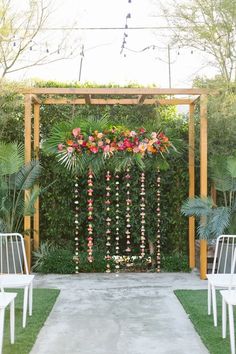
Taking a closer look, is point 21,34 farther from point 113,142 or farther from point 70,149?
point 113,142

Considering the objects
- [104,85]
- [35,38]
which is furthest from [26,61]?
[104,85]

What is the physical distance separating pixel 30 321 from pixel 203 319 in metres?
1.52

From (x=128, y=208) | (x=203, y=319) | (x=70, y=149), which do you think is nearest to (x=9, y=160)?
(x=70, y=149)

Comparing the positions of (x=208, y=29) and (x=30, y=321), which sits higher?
(x=208, y=29)

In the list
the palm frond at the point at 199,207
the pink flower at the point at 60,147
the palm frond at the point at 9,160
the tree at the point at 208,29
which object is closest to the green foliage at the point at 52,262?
the palm frond at the point at 9,160

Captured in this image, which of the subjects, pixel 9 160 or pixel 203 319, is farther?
pixel 9 160

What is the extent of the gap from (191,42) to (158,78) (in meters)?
2.84

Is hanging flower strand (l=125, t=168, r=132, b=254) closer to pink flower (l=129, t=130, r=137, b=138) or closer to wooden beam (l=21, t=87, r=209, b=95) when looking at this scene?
pink flower (l=129, t=130, r=137, b=138)

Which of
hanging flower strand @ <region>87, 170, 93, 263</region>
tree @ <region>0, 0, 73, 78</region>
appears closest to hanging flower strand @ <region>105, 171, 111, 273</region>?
hanging flower strand @ <region>87, 170, 93, 263</region>

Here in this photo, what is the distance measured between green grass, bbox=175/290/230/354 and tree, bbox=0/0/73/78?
4.04 meters

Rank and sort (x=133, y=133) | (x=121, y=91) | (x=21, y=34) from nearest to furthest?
(x=121, y=91), (x=133, y=133), (x=21, y=34)

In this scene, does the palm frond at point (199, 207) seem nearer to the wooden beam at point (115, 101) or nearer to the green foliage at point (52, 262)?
the wooden beam at point (115, 101)

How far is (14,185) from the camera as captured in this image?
7.93 m

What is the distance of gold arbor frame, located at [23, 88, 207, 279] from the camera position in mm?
7660
